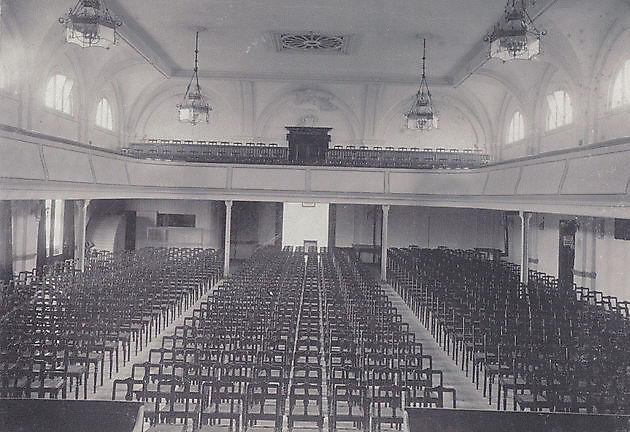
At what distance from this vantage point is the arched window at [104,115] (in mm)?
24188

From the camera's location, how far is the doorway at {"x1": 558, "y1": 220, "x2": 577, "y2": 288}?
68.7 ft

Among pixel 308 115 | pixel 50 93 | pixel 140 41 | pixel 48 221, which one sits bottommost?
pixel 48 221

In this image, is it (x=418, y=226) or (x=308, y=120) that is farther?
(x=418, y=226)

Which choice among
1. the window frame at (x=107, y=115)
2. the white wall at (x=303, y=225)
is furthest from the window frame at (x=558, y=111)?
the window frame at (x=107, y=115)

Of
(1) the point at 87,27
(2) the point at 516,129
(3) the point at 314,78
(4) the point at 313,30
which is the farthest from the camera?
(2) the point at 516,129

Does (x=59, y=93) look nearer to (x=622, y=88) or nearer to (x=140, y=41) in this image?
(x=140, y=41)

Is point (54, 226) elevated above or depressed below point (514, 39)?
below

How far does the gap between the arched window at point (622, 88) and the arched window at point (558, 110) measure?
9.75 feet

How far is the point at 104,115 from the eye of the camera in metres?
24.8

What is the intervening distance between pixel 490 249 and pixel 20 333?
2228 cm

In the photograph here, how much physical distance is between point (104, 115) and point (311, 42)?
10.5 m

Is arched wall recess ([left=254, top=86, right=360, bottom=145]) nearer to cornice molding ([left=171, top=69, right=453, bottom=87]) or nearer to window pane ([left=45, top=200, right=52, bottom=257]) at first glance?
cornice molding ([left=171, top=69, right=453, bottom=87])

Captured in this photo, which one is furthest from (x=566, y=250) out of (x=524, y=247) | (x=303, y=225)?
(x=303, y=225)

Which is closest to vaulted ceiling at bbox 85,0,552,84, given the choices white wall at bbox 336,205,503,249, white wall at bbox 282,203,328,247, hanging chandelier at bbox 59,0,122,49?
hanging chandelier at bbox 59,0,122,49
